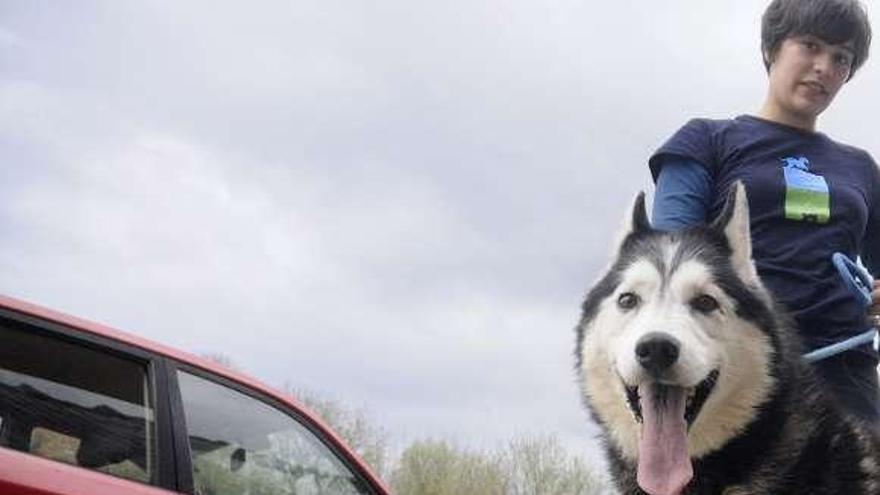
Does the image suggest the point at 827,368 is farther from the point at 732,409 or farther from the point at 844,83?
the point at 844,83

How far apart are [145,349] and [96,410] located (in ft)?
1.00

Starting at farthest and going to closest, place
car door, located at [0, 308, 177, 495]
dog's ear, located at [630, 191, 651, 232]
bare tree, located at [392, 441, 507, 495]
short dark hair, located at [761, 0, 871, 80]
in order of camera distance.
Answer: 1. bare tree, located at [392, 441, 507, 495]
2. car door, located at [0, 308, 177, 495]
3. short dark hair, located at [761, 0, 871, 80]
4. dog's ear, located at [630, 191, 651, 232]

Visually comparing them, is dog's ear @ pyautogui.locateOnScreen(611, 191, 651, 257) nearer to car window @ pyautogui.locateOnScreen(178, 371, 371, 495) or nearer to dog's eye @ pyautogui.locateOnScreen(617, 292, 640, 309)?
dog's eye @ pyautogui.locateOnScreen(617, 292, 640, 309)

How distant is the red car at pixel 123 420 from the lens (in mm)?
3639

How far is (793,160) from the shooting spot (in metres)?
2.95

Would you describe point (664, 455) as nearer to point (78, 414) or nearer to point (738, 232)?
point (738, 232)

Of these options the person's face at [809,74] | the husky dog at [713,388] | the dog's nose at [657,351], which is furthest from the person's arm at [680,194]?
the dog's nose at [657,351]

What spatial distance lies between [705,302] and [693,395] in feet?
0.70

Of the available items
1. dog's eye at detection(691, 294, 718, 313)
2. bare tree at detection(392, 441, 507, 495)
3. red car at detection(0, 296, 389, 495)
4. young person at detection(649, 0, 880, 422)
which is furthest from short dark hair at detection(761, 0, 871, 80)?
bare tree at detection(392, 441, 507, 495)

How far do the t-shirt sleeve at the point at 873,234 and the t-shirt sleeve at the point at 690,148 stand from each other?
48 cm

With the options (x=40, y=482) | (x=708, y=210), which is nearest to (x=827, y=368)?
(x=708, y=210)

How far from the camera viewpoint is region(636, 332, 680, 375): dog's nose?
2.32 meters

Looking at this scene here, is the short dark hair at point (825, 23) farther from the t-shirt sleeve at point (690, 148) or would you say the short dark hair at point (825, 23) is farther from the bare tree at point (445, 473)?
the bare tree at point (445, 473)

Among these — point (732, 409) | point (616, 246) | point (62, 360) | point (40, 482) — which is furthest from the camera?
point (62, 360)
